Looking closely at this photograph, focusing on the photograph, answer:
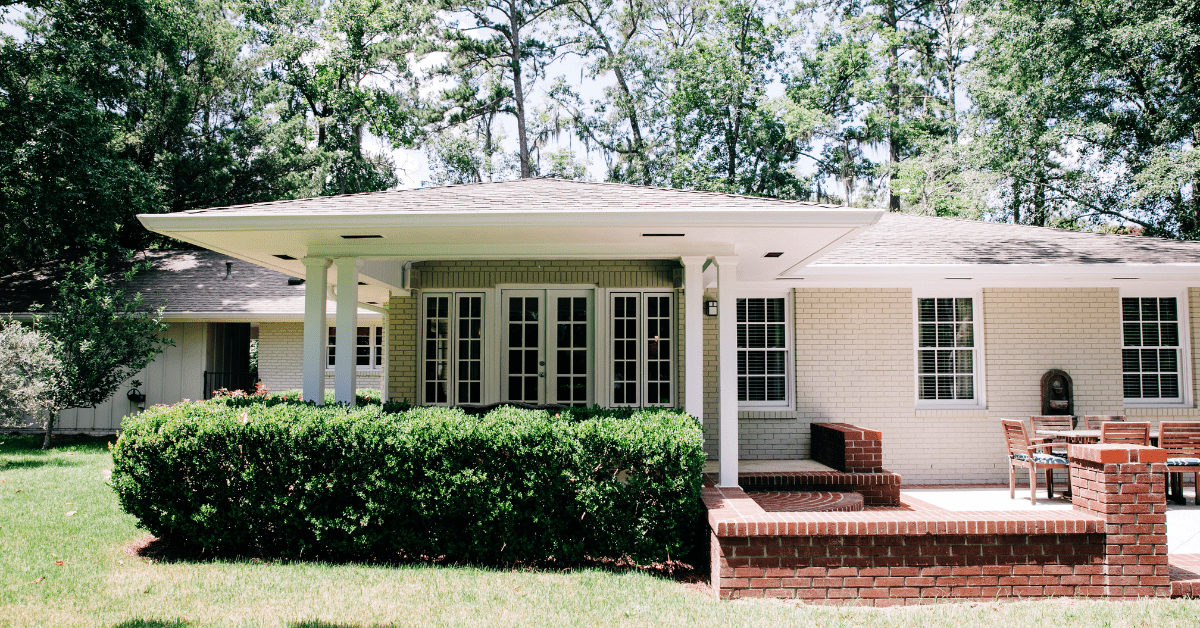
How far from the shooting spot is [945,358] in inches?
372

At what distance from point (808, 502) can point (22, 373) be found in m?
11.8

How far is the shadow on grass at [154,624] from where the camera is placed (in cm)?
A: 423

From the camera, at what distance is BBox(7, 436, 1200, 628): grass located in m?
4.36

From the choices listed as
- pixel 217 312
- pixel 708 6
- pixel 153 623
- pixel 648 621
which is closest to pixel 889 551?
pixel 648 621

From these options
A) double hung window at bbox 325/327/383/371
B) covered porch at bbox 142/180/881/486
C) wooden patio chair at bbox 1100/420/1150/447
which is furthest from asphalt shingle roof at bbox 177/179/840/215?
double hung window at bbox 325/327/383/371

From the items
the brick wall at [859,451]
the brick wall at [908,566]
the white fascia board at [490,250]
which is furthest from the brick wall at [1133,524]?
the white fascia board at [490,250]

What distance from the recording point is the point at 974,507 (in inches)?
301

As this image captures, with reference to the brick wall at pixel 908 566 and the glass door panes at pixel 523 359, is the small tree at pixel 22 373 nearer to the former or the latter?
the glass door panes at pixel 523 359

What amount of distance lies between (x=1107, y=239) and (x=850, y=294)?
4.72 meters

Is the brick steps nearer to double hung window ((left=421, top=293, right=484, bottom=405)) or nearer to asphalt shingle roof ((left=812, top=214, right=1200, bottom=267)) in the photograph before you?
asphalt shingle roof ((left=812, top=214, right=1200, bottom=267))

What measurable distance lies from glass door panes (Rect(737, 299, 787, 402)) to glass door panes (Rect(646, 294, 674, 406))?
0.96 m

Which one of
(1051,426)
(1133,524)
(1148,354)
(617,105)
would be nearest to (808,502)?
(1133,524)

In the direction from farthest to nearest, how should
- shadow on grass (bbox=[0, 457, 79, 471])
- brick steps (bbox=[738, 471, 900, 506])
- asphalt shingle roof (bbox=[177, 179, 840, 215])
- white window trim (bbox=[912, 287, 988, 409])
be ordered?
shadow on grass (bbox=[0, 457, 79, 471]) < white window trim (bbox=[912, 287, 988, 409]) < brick steps (bbox=[738, 471, 900, 506]) < asphalt shingle roof (bbox=[177, 179, 840, 215])

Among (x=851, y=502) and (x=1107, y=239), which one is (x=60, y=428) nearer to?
(x=851, y=502)
